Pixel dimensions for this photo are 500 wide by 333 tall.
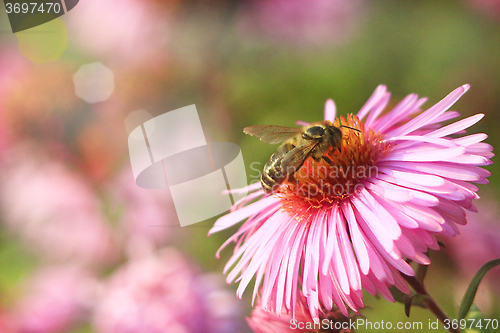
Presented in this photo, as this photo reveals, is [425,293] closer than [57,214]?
Yes

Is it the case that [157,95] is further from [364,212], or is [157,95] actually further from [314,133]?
[364,212]

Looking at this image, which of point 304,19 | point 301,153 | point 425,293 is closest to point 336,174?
point 301,153

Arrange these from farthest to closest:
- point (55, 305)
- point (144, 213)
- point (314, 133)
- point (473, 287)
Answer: point (144, 213) → point (55, 305) → point (314, 133) → point (473, 287)

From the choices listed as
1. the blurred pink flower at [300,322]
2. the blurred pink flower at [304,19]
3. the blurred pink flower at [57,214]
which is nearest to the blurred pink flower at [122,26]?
the blurred pink flower at [304,19]

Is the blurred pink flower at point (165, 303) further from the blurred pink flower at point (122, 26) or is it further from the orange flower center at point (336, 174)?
the blurred pink flower at point (122, 26)

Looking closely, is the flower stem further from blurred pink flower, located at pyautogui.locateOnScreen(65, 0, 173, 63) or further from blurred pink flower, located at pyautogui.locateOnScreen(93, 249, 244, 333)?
blurred pink flower, located at pyautogui.locateOnScreen(65, 0, 173, 63)

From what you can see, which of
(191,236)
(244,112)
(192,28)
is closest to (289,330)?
(191,236)

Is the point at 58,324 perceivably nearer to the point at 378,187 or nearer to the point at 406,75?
the point at 378,187

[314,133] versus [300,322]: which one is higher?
[314,133]
